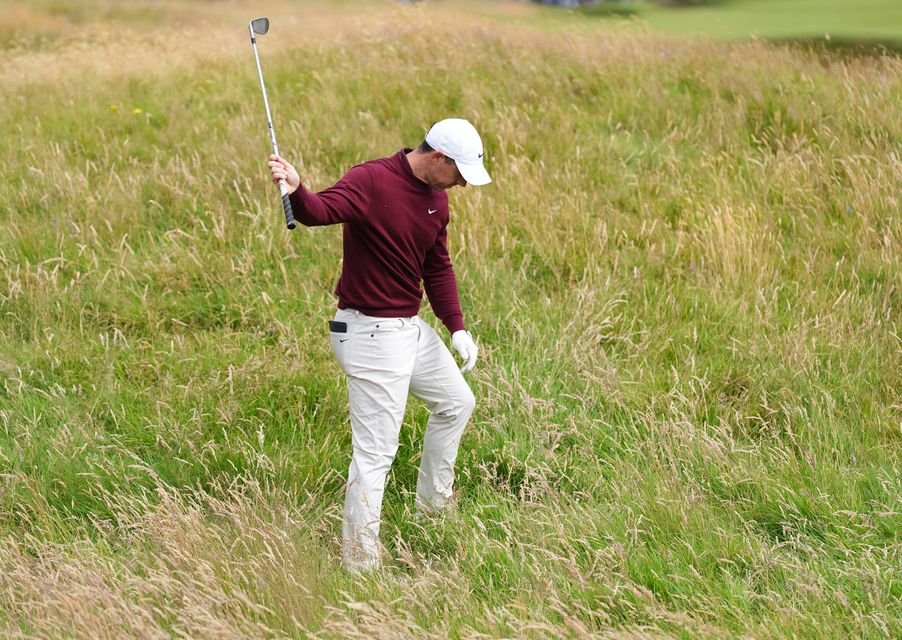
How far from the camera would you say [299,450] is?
5.24 meters

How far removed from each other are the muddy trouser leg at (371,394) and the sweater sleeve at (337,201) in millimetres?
539

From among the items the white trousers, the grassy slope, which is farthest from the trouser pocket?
the grassy slope

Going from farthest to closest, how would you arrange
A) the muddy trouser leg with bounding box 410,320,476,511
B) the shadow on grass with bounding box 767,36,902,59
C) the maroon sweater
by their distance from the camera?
the shadow on grass with bounding box 767,36,902,59, the muddy trouser leg with bounding box 410,320,476,511, the maroon sweater

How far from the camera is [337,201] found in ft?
13.6

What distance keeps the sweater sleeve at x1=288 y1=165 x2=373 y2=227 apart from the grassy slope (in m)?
1.33

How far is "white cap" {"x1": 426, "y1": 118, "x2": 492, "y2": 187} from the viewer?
14.3ft

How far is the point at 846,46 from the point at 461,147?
8.89 metres

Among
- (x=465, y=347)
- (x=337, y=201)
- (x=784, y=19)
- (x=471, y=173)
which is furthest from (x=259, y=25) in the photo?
(x=784, y=19)

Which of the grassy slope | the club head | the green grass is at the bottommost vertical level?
the grassy slope

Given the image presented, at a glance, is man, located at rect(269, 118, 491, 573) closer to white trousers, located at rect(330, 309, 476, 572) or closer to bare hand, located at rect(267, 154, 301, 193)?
white trousers, located at rect(330, 309, 476, 572)

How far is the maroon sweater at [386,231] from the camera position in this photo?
4.33 meters

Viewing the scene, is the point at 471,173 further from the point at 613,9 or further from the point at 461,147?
the point at 613,9

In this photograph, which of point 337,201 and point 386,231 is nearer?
point 337,201

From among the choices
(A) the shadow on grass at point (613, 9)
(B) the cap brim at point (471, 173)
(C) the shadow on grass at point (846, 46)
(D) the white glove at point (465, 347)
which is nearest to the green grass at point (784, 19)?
(A) the shadow on grass at point (613, 9)
